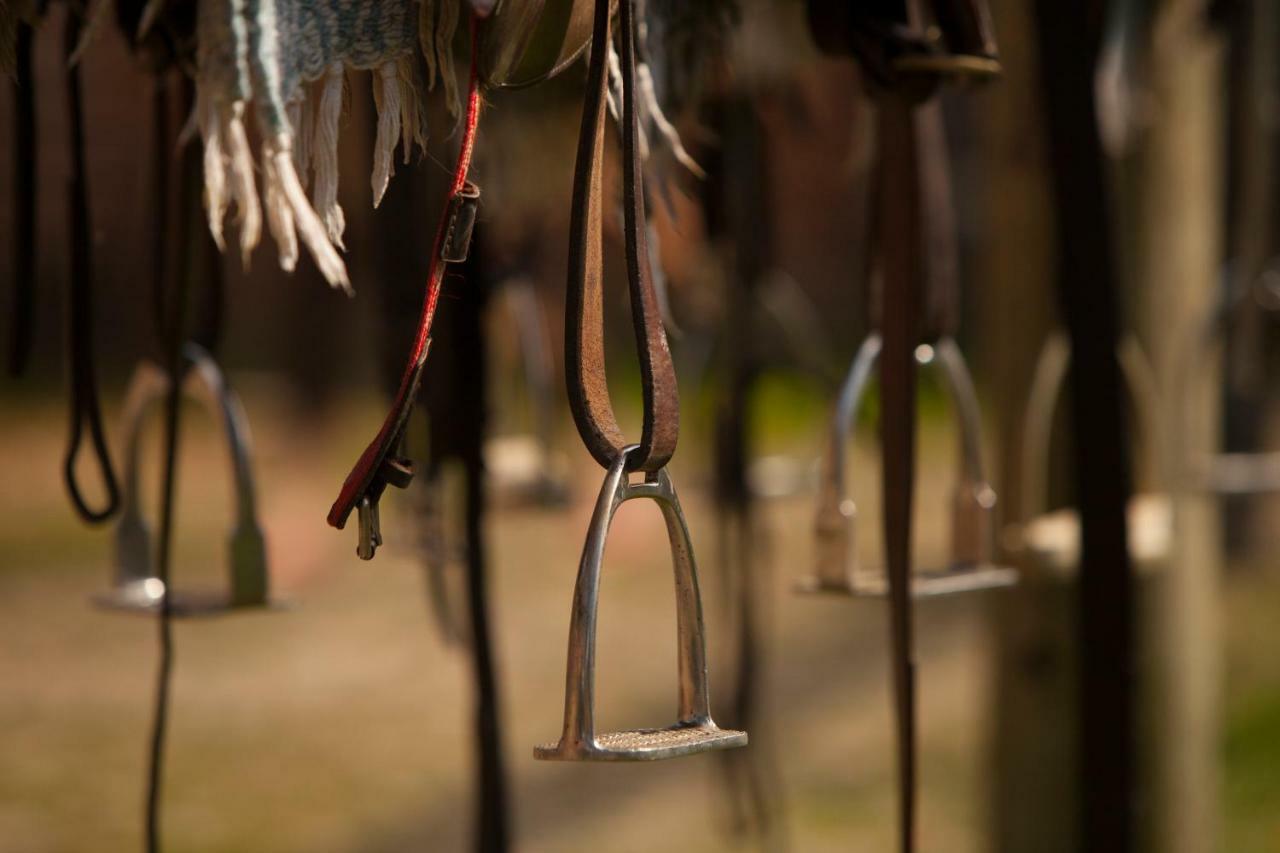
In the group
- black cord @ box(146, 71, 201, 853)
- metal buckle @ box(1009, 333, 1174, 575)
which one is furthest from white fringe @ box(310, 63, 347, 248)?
metal buckle @ box(1009, 333, 1174, 575)

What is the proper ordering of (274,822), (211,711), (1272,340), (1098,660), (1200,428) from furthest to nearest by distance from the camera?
(211,711) → (274,822) → (1200,428) → (1272,340) → (1098,660)

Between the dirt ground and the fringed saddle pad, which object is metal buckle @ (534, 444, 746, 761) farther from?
the dirt ground

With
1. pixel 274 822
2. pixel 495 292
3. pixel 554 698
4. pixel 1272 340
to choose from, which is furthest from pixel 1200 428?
pixel 554 698

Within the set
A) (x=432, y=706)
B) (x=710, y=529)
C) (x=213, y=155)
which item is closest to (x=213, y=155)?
(x=213, y=155)

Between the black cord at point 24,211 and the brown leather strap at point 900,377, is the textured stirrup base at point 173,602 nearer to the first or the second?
the black cord at point 24,211

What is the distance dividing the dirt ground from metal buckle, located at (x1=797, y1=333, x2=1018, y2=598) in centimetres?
30

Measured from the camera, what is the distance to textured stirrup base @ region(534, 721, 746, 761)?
500 mm

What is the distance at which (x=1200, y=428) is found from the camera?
1.39 meters

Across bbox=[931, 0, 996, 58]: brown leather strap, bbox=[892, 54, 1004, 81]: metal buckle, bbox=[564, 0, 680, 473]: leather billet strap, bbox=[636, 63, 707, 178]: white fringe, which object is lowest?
bbox=[564, 0, 680, 473]: leather billet strap

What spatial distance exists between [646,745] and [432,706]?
2.87 metres

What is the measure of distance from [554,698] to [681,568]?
2.80 m

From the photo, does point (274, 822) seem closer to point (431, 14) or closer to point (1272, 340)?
point (1272, 340)

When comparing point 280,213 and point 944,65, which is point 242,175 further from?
point 944,65

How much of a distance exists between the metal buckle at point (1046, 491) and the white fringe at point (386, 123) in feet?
1.52
